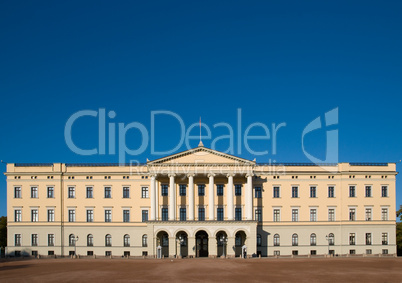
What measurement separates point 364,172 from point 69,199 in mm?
42718

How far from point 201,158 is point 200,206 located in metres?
6.78

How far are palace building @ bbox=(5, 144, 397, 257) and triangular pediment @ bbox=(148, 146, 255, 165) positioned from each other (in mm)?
138

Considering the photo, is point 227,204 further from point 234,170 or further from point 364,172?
point 364,172

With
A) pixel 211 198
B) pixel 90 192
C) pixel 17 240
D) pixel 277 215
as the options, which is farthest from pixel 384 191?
pixel 17 240

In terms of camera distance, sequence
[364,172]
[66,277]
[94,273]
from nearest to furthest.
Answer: [66,277] < [94,273] < [364,172]

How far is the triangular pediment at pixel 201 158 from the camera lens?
209 ft

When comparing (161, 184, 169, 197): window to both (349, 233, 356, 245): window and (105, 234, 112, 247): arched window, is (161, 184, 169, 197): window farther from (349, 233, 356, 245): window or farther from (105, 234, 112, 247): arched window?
(349, 233, 356, 245): window

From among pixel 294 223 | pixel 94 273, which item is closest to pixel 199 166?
pixel 294 223

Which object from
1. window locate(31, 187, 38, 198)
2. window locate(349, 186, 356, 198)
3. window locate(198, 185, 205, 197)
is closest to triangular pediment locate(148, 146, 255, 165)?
window locate(198, 185, 205, 197)

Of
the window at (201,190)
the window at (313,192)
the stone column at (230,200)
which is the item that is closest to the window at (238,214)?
the stone column at (230,200)

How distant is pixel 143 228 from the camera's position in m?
66.0

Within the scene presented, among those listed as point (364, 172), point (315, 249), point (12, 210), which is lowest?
point (315, 249)

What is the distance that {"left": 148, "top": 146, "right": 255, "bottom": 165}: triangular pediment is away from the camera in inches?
2504

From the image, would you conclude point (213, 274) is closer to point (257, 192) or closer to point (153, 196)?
point (153, 196)
